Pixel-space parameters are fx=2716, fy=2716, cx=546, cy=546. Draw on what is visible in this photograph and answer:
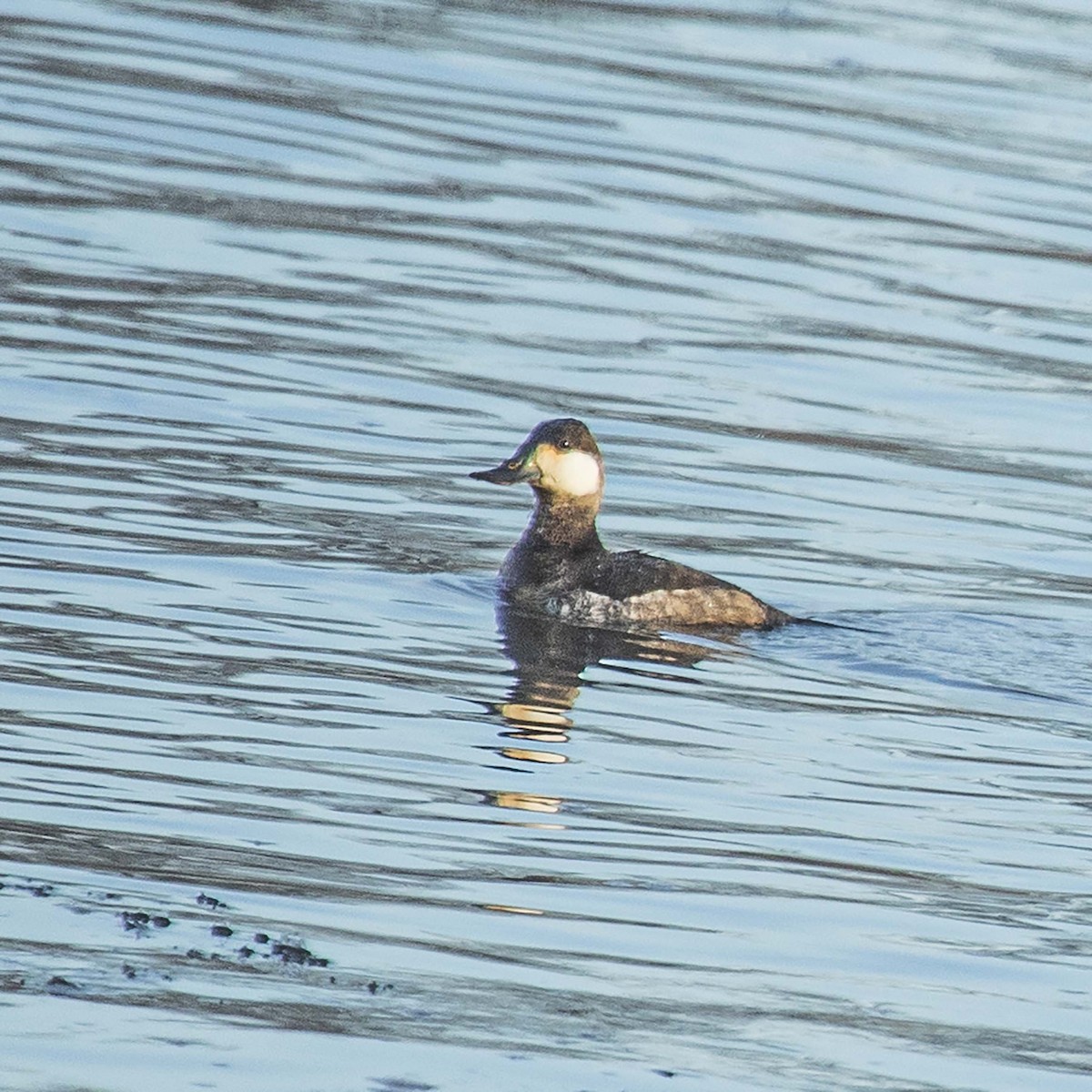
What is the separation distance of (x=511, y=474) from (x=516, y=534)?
692mm

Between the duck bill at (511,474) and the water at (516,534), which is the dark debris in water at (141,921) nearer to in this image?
the water at (516,534)

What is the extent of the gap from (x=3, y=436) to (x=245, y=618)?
8.25 feet

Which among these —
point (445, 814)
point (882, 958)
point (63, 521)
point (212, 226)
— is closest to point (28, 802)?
point (445, 814)

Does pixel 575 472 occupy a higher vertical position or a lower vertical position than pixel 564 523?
higher

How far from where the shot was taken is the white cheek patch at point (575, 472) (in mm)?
11070

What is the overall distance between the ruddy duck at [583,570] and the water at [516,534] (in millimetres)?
192

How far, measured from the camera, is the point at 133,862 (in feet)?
21.7

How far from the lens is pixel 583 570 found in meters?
10.7

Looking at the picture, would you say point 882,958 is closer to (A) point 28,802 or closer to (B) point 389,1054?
(B) point 389,1054

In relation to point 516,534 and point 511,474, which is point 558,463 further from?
point 516,534

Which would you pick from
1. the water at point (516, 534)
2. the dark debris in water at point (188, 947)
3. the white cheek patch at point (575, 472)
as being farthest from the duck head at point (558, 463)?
the dark debris in water at point (188, 947)

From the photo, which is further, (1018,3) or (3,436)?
(1018,3)

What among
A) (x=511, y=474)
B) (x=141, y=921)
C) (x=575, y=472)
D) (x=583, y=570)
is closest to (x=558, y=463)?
(x=575, y=472)

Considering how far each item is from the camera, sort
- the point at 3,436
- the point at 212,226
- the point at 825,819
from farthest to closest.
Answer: the point at 212,226
the point at 3,436
the point at 825,819
